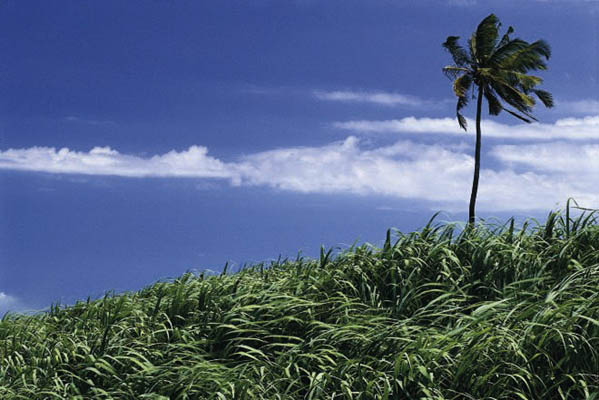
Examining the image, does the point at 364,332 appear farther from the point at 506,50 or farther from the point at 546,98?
the point at 506,50

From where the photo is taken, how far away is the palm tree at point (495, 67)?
28172mm

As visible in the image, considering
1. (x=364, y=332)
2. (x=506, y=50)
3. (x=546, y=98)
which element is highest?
(x=506, y=50)

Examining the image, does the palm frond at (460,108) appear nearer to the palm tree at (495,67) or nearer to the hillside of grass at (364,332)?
the palm tree at (495,67)

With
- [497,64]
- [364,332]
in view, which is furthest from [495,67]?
[364,332]

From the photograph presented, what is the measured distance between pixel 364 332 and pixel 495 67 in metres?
26.6

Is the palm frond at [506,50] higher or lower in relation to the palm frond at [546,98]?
higher

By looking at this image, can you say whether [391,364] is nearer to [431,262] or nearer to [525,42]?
[431,262]

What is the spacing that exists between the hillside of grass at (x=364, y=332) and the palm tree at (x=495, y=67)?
23136 mm

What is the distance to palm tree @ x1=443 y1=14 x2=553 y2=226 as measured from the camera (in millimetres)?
28172

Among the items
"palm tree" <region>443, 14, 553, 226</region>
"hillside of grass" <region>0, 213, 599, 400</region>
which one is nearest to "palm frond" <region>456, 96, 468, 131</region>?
"palm tree" <region>443, 14, 553, 226</region>

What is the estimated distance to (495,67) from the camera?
28938mm

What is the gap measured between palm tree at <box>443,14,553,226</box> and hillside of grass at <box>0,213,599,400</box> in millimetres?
23136

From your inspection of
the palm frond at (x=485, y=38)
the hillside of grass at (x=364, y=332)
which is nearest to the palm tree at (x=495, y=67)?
the palm frond at (x=485, y=38)

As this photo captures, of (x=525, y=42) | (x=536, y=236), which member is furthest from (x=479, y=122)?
(x=536, y=236)
